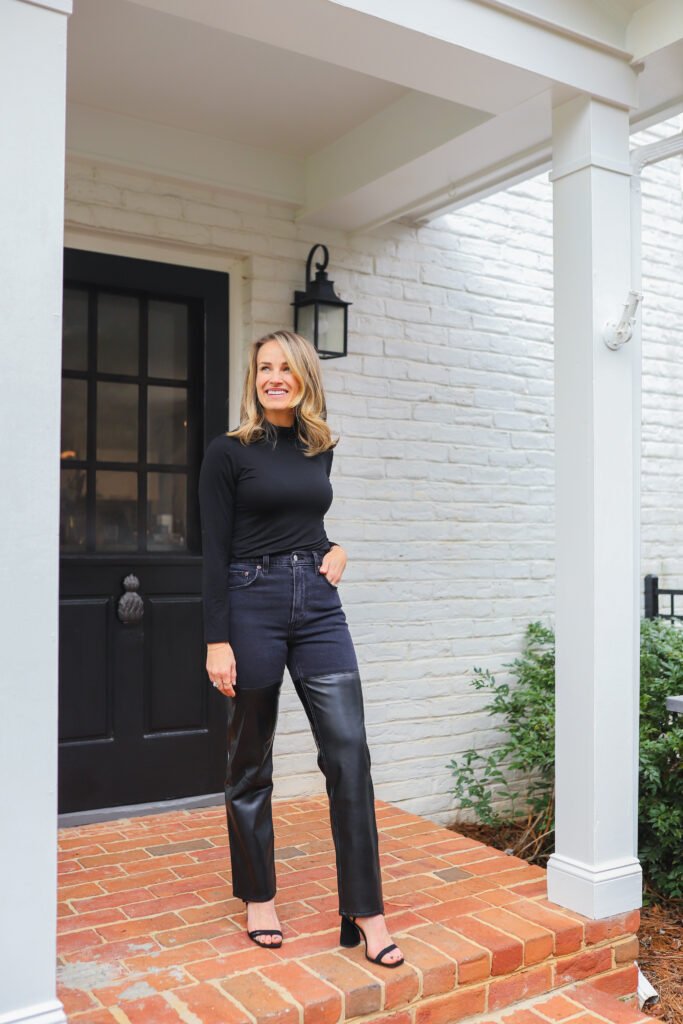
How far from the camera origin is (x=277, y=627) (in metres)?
2.50

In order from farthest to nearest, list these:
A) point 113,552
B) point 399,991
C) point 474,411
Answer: point 474,411
point 113,552
point 399,991

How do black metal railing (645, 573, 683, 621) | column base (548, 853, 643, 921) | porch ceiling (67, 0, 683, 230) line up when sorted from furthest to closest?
1. black metal railing (645, 573, 683, 621)
2. column base (548, 853, 643, 921)
3. porch ceiling (67, 0, 683, 230)

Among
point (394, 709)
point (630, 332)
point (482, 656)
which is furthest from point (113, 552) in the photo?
point (630, 332)

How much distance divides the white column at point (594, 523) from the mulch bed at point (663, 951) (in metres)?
0.39

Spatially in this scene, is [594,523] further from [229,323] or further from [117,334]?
[117,334]

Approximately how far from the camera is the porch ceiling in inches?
104

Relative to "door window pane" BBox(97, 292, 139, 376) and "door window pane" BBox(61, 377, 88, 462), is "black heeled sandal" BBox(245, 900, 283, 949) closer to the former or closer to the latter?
"door window pane" BBox(61, 377, 88, 462)

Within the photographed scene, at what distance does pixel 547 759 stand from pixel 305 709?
188 cm

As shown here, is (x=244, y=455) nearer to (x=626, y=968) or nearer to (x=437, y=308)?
(x=626, y=968)

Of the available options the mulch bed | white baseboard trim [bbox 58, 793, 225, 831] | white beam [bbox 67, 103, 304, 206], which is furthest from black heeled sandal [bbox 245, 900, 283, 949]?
white beam [bbox 67, 103, 304, 206]

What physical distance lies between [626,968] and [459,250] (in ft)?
10.5

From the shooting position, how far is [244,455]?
8.14 feet

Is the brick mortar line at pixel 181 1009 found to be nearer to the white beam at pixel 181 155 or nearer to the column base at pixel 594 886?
the column base at pixel 594 886

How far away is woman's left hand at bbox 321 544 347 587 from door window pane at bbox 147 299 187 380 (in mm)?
1747
